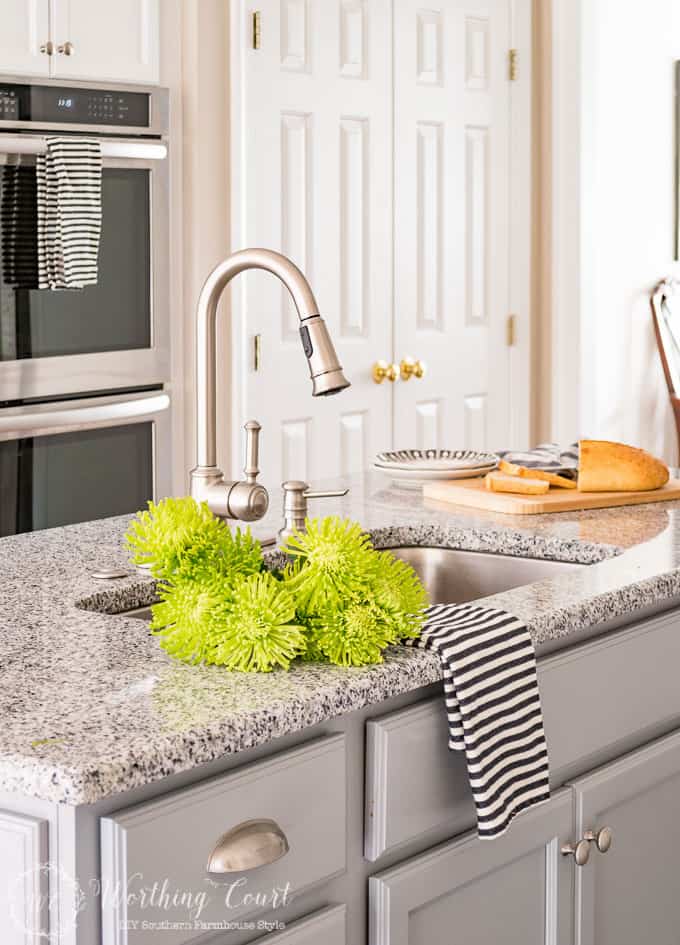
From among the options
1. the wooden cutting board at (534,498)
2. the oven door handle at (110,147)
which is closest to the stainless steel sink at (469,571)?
the wooden cutting board at (534,498)

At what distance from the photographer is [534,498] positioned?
220cm

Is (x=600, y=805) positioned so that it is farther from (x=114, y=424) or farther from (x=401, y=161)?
(x=401, y=161)

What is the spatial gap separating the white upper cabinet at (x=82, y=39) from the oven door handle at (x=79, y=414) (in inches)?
29.9

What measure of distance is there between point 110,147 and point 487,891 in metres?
2.25

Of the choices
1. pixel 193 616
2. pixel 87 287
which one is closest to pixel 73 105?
pixel 87 287

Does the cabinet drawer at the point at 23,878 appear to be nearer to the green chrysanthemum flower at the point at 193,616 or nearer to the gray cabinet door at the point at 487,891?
the green chrysanthemum flower at the point at 193,616

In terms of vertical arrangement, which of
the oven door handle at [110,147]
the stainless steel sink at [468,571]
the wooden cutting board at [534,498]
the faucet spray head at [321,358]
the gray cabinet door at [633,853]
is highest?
the oven door handle at [110,147]

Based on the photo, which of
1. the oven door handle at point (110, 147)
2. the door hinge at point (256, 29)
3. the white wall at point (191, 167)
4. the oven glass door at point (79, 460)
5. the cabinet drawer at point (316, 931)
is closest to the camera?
the cabinet drawer at point (316, 931)

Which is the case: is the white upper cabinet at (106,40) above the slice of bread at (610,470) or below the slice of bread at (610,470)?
above

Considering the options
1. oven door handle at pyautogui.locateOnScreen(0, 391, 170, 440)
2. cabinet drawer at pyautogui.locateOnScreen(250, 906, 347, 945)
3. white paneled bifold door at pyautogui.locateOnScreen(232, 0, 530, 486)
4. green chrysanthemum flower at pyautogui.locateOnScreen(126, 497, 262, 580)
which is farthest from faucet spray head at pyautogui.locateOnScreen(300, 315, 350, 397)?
white paneled bifold door at pyautogui.locateOnScreen(232, 0, 530, 486)

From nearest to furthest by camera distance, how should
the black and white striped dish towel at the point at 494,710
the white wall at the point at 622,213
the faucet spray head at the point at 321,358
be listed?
the black and white striped dish towel at the point at 494,710 → the faucet spray head at the point at 321,358 → the white wall at the point at 622,213

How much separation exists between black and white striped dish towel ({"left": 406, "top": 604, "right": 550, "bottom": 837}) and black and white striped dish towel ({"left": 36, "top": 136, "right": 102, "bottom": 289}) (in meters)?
2.01

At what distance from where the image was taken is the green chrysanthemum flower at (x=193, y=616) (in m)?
1.28

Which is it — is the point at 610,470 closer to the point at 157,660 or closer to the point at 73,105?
the point at 157,660
